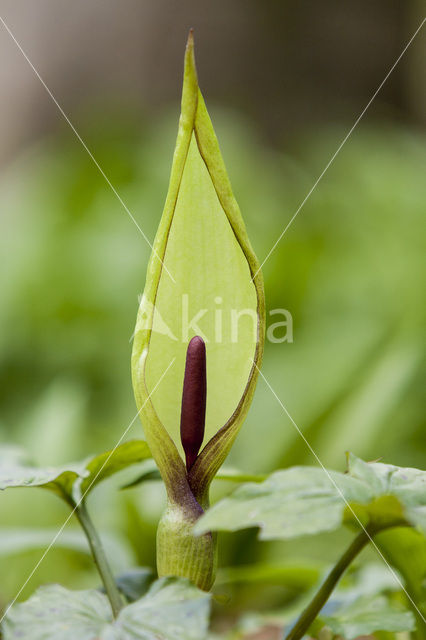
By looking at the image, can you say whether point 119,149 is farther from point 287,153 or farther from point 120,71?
point 287,153

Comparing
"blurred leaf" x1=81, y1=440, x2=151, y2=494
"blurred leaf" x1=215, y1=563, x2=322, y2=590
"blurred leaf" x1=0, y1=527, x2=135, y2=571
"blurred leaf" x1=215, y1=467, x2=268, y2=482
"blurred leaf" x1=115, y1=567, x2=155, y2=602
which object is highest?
"blurred leaf" x1=81, y1=440, x2=151, y2=494

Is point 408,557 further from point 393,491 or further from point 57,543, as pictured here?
point 57,543

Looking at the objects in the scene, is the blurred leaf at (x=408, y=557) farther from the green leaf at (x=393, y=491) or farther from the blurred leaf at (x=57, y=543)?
the blurred leaf at (x=57, y=543)

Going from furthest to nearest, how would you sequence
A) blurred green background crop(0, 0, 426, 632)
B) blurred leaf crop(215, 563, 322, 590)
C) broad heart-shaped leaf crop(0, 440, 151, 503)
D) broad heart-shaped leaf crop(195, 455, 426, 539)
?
blurred green background crop(0, 0, 426, 632) < blurred leaf crop(215, 563, 322, 590) < broad heart-shaped leaf crop(0, 440, 151, 503) < broad heart-shaped leaf crop(195, 455, 426, 539)

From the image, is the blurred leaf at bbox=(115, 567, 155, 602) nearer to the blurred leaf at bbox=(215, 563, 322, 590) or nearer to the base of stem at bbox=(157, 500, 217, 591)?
the base of stem at bbox=(157, 500, 217, 591)

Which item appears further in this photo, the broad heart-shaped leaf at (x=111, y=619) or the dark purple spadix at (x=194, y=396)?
the dark purple spadix at (x=194, y=396)

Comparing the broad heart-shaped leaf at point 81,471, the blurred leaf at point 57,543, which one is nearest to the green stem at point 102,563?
the broad heart-shaped leaf at point 81,471

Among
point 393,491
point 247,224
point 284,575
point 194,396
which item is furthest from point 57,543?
point 247,224

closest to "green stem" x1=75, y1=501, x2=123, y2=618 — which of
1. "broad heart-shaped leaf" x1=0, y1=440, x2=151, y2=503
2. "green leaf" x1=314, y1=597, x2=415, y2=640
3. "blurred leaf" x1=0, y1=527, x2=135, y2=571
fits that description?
"broad heart-shaped leaf" x1=0, y1=440, x2=151, y2=503
